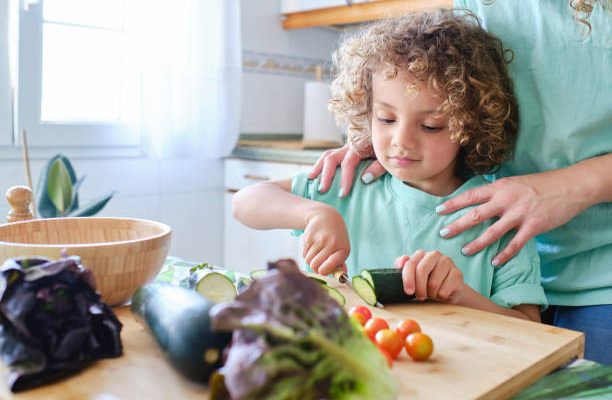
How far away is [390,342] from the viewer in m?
0.65

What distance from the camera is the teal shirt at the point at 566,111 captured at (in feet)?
3.88

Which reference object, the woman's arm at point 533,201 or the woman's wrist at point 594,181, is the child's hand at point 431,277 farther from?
the woman's wrist at point 594,181

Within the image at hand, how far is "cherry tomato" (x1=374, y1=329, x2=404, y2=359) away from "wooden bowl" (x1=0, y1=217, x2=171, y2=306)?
1.04 ft

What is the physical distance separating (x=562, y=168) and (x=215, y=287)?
75 cm

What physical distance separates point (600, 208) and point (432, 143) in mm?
348

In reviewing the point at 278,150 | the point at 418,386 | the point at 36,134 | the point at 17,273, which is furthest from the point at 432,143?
the point at 36,134

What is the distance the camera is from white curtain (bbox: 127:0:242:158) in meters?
2.49

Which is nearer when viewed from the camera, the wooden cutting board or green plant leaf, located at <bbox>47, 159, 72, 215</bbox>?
the wooden cutting board

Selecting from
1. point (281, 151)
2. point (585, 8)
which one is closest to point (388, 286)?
point (585, 8)

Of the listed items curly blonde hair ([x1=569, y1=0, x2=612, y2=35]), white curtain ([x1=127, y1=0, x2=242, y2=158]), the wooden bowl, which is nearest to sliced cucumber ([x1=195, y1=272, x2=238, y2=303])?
the wooden bowl

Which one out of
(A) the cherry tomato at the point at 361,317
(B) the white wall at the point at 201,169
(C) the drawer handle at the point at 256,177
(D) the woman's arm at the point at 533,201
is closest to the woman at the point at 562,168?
(D) the woman's arm at the point at 533,201

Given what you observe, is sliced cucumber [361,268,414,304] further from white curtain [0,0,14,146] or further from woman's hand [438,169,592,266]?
white curtain [0,0,14,146]

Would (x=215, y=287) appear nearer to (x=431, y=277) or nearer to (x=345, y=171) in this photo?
(x=431, y=277)

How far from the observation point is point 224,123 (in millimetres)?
2684
